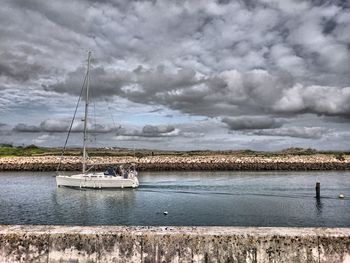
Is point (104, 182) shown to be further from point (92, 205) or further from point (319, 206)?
point (319, 206)

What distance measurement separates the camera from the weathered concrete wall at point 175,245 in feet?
19.6

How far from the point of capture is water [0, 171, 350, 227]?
1198 inches

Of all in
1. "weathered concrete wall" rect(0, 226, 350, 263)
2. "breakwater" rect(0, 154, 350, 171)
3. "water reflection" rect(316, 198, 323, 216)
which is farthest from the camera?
"breakwater" rect(0, 154, 350, 171)

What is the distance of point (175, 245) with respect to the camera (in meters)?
6.11

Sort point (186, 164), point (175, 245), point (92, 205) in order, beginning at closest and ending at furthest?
1. point (175, 245)
2. point (92, 205)
3. point (186, 164)

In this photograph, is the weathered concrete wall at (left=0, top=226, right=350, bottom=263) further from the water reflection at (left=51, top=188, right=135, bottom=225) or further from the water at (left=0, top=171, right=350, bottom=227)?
the water reflection at (left=51, top=188, right=135, bottom=225)

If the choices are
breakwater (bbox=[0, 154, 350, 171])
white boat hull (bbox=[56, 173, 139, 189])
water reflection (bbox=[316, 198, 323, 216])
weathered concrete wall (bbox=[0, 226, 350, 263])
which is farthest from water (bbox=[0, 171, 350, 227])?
breakwater (bbox=[0, 154, 350, 171])

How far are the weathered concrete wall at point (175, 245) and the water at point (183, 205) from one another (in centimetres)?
2247

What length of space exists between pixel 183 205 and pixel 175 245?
108 feet

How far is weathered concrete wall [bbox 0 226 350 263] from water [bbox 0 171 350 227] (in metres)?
22.5

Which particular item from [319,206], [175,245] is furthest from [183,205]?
[175,245]

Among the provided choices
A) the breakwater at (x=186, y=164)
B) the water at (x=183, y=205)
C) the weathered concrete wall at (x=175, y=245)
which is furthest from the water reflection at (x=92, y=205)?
the breakwater at (x=186, y=164)

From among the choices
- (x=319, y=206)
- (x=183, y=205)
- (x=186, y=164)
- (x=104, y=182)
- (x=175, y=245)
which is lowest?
(x=319, y=206)

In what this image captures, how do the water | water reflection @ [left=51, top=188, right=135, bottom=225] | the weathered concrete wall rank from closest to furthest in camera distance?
1. the weathered concrete wall
2. the water
3. water reflection @ [left=51, top=188, right=135, bottom=225]
